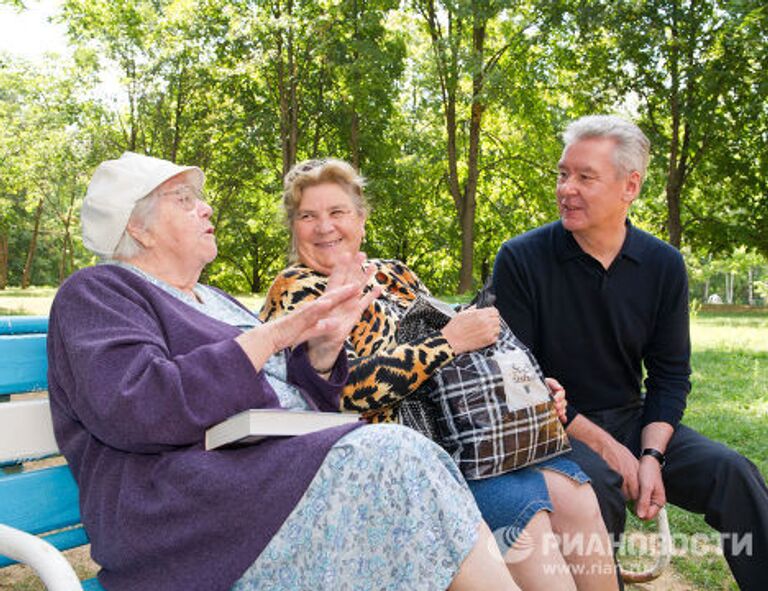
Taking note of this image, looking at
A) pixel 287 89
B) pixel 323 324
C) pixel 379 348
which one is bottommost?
pixel 379 348

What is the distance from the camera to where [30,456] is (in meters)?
2.05

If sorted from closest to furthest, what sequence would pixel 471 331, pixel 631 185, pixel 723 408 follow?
pixel 471 331
pixel 631 185
pixel 723 408

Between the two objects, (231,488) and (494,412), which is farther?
(494,412)

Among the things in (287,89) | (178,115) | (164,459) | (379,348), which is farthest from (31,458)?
(178,115)

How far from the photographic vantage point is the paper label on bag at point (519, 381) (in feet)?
8.24

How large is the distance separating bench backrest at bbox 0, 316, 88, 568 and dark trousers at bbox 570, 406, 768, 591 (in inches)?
66.2

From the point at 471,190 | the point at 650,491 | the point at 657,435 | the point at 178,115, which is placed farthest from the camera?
the point at 178,115

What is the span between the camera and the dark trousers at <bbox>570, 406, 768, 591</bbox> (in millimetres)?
2717

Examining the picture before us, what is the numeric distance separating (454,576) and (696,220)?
24268mm

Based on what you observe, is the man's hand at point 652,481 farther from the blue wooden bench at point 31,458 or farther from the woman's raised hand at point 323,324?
the blue wooden bench at point 31,458

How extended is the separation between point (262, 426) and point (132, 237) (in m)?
0.85

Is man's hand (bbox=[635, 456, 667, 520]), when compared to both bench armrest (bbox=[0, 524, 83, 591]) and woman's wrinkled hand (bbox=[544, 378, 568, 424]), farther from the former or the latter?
bench armrest (bbox=[0, 524, 83, 591])

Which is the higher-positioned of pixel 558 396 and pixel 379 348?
pixel 379 348

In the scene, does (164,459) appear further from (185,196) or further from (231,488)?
→ (185,196)
